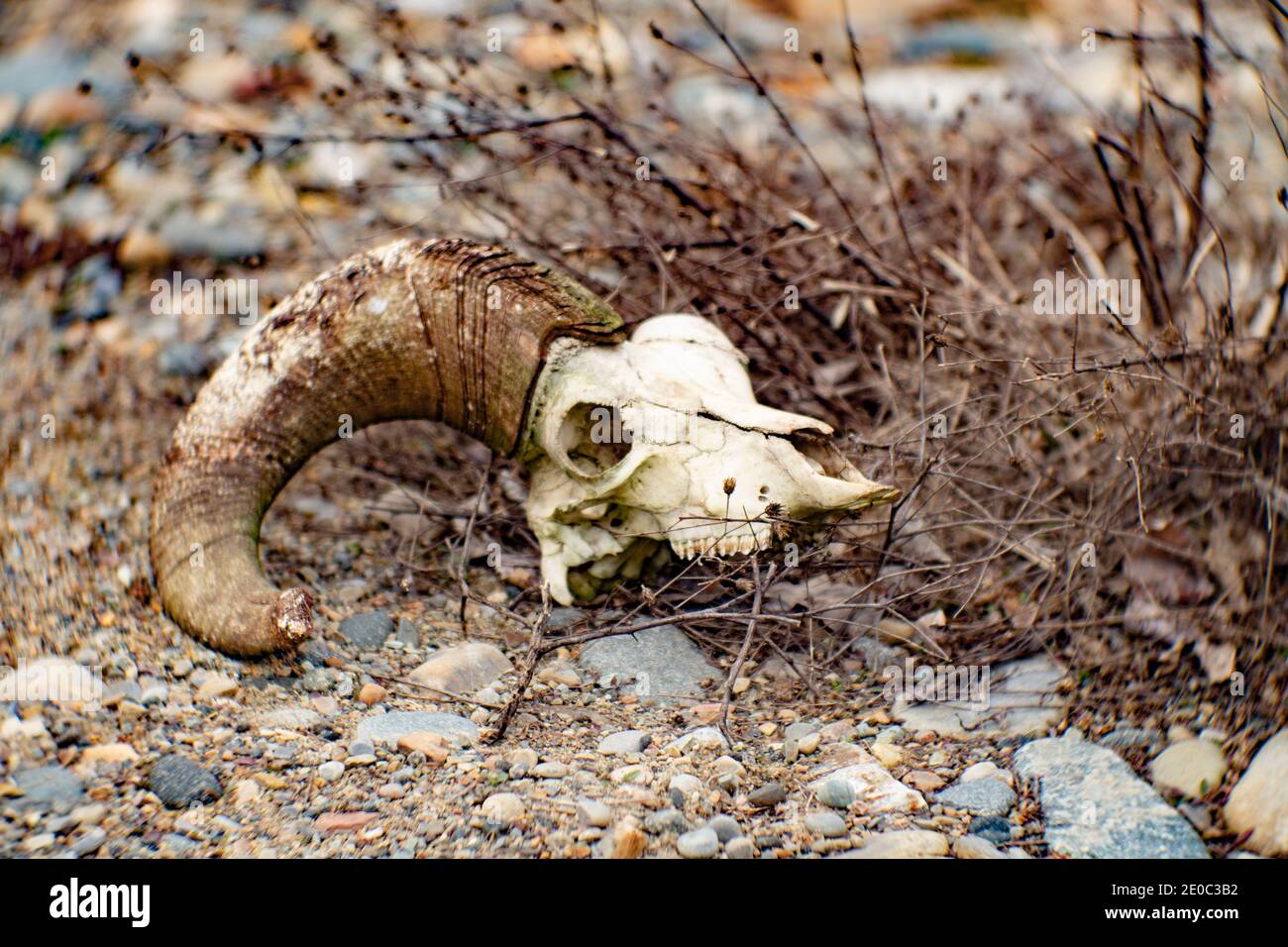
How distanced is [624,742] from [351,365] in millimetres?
1338

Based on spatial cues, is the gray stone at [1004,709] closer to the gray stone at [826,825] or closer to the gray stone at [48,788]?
the gray stone at [826,825]

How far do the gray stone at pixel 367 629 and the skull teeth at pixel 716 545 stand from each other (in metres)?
0.89

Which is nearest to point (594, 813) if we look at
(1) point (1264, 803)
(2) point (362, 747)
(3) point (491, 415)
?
(2) point (362, 747)

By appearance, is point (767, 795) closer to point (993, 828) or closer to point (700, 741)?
point (700, 741)

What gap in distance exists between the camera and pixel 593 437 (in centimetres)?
312

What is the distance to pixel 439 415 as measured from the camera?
3.27 meters

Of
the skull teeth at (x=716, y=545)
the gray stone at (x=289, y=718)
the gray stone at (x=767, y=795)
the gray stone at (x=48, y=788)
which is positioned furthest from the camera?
the skull teeth at (x=716, y=545)

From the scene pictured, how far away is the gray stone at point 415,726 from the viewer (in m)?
2.59

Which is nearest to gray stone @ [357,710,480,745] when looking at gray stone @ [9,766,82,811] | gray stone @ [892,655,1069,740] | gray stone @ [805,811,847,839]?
gray stone @ [9,766,82,811]

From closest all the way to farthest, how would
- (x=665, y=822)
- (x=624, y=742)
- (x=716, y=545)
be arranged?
1. (x=665, y=822)
2. (x=624, y=742)
3. (x=716, y=545)

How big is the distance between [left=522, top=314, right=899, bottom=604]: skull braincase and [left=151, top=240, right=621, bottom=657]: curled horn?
0.40ft

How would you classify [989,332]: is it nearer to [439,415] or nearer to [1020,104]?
[439,415]

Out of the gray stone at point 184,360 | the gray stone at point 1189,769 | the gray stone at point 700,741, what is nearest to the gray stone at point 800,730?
the gray stone at point 700,741

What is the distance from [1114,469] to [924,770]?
1228 mm
